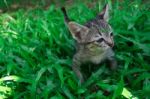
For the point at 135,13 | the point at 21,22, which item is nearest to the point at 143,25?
the point at 135,13

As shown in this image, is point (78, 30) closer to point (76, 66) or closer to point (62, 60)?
point (76, 66)

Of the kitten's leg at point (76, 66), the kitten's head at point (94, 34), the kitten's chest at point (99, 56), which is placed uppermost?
the kitten's head at point (94, 34)

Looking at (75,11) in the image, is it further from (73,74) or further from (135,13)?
(73,74)

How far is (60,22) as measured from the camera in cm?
782

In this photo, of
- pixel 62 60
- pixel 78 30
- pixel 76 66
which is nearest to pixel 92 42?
pixel 78 30

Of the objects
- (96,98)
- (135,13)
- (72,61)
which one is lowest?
(96,98)

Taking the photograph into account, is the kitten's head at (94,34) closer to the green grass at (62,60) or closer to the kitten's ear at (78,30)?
the kitten's ear at (78,30)

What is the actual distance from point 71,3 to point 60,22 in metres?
1.80

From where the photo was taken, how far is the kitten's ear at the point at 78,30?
5945mm

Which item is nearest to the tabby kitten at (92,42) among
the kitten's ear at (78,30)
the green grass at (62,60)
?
the kitten's ear at (78,30)

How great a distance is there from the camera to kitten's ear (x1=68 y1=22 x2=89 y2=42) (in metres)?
5.95

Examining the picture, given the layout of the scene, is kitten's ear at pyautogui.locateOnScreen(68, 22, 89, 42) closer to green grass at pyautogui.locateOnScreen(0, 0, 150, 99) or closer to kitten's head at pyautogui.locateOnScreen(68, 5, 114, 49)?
kitten's head at pyautogui.locateOnScreen(68, 5, 114, 49)

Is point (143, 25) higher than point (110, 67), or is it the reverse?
point (143, 25)

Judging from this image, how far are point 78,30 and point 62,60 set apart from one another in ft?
2.12
